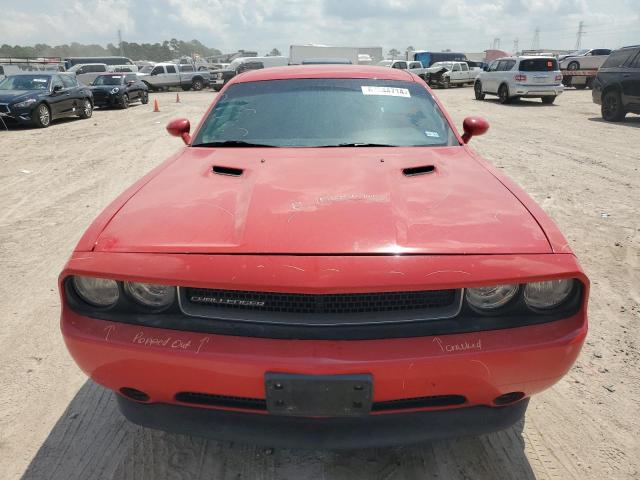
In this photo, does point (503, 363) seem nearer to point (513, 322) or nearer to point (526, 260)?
point (513, 322)

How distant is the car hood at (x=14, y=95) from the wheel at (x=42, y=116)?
367 mm

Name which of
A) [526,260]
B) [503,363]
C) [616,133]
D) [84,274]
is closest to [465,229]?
[526,260]

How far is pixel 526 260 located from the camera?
1.68 metres

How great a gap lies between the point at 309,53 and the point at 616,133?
13914mm

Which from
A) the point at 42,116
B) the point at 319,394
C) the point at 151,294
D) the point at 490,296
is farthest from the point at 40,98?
the point at 490,296

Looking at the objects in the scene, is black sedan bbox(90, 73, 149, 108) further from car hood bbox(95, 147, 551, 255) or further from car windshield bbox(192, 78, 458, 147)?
car hood bbox(95, 147, 551, 255)

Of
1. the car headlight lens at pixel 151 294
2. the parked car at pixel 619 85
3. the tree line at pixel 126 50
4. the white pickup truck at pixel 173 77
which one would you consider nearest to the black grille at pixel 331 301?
the car headlight lens at pixel 151 294

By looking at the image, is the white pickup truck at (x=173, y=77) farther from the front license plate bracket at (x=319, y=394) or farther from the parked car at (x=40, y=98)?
the front license plate bracket at (x=319, y=394)

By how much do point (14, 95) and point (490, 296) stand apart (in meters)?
14.6

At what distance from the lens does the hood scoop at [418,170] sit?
2359 mm

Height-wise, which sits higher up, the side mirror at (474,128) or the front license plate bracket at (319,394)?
the side mirror at (474,128)

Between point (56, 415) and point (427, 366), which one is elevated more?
point (427, 366)

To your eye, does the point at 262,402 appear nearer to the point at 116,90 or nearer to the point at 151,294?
the point at 151,294

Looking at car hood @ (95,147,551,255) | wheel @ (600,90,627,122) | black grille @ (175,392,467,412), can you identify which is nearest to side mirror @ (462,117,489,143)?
car hood @ (95,147,551,255)
